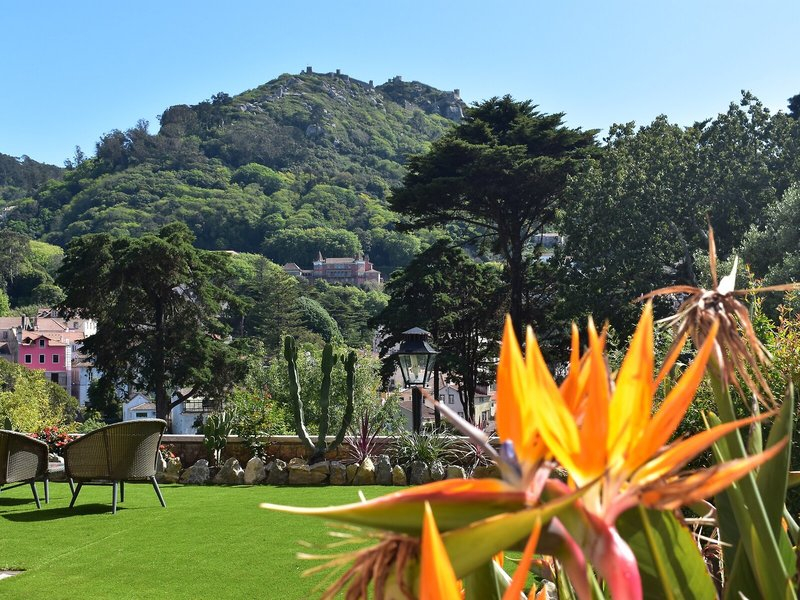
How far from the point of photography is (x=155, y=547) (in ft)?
18.4

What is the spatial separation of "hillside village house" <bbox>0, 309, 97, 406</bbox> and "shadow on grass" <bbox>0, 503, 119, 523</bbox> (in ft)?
202

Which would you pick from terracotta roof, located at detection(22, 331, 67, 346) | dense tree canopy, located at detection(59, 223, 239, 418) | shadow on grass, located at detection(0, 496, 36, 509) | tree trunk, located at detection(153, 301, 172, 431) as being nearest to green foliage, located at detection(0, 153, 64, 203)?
terracotta roof, located at detection(22, 331, 67, 346)

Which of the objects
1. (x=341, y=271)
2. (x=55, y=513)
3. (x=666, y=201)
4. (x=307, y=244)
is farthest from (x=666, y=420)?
(x=307, y=244)

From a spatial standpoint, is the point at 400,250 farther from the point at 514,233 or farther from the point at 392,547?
the point at 392,547

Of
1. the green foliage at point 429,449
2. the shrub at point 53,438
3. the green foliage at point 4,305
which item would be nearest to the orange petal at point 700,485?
the green foliage at point 429,449

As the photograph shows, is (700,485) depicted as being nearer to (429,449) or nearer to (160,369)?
(429,449)

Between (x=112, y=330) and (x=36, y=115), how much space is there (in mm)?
28798

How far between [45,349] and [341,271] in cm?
2831

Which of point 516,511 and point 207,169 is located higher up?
point 207,169

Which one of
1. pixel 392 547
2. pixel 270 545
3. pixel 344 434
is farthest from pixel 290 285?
pixel 392 547

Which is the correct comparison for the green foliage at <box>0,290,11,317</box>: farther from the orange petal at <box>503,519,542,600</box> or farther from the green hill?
the orange petal at <box>503,519,542,600</box>

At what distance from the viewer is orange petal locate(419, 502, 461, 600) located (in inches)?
16.3

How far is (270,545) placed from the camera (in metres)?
5.58

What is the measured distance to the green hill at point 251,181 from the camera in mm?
83875
